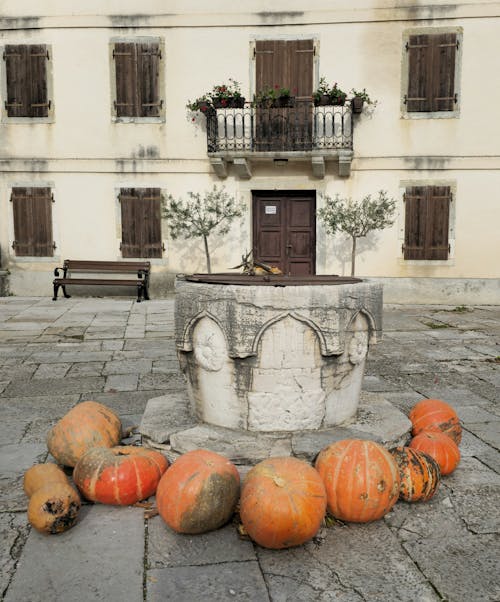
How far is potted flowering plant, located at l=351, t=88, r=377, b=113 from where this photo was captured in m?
11.1

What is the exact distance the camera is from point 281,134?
11602 millimetres

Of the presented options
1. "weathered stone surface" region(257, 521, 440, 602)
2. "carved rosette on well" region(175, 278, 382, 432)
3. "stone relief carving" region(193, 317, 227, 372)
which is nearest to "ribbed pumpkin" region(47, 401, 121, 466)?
"carved rosette on well" region(175, 278, 382, 432)

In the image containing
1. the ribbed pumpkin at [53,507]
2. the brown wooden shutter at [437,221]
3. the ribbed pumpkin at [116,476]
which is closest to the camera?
the ribbed pumpkin at [53,507]

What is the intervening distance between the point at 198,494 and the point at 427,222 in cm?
1051

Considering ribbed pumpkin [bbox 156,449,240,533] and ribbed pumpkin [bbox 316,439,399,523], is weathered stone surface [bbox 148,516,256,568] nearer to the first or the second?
ribbed pumpkin [bbox 156,449,240,533]

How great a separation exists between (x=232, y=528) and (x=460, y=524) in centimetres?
112

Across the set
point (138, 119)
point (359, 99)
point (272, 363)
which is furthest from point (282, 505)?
point (138, 119)

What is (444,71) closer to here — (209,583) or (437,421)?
(437,421)

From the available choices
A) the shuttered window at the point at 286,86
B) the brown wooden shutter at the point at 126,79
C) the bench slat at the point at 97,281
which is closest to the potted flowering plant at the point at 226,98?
the shuttered window at the point at 286,86

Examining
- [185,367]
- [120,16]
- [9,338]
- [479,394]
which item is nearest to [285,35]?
[120,16]

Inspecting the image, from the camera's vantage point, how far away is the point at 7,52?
11.9 metres

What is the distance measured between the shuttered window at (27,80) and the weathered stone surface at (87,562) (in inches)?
448

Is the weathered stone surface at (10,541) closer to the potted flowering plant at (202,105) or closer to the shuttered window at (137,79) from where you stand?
the potted flowering plant at (202,105)

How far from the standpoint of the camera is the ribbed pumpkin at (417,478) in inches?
110
